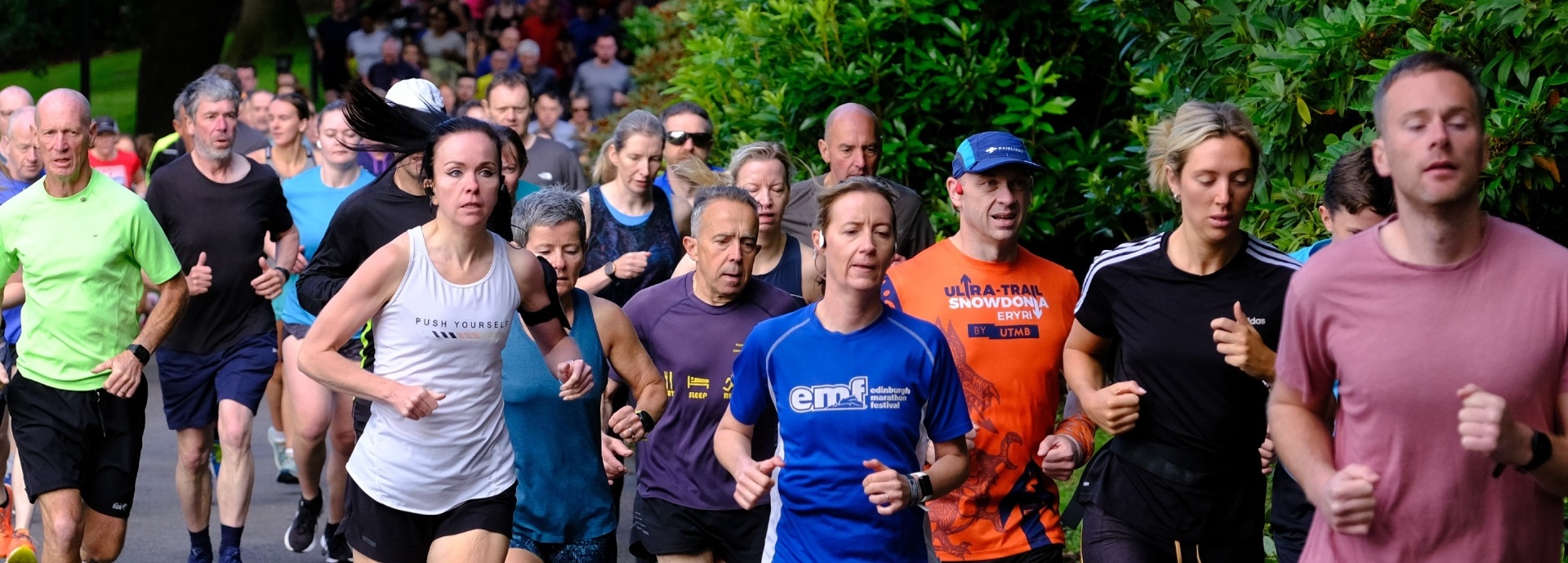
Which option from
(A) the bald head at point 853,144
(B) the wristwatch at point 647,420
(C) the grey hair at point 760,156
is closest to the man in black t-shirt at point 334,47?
(A) the bald head at point 853,144

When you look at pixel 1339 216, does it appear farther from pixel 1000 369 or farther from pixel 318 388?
pixel 318 388

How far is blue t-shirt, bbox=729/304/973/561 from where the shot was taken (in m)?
4.75

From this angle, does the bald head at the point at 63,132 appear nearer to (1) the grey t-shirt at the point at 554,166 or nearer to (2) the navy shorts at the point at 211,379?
(2) the navy shorts at the point at 211,379

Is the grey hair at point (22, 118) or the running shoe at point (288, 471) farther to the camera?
the running shoe at point (288, 471)

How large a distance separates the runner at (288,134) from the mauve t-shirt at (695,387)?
4811 millimetres

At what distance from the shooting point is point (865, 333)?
16.0ft

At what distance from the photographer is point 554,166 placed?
1070 centimetres

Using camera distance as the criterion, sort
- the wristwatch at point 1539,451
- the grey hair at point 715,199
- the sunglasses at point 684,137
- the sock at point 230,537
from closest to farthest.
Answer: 1. the wristwatch at point 1539,451
2. the grey hair at point 715,199
3. the sock at point 230,537
4. the sunglasses at point 684,137

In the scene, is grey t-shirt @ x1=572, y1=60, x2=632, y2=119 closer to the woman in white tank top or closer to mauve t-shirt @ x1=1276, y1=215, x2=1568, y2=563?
the woman in white tank top

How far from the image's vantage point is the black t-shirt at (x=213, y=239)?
8664 millimetres

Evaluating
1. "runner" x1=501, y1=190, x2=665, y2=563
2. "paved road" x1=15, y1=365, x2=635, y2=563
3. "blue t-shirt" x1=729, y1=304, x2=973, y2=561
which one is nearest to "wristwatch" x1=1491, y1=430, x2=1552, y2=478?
"blue t-shirt" x1=729, y1=304, x2=973, y2=561

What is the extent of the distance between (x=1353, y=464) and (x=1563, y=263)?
536 mm

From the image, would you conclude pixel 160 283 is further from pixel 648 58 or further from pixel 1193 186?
pixel 648 58

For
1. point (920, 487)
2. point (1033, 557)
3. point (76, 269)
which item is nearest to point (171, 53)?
point (76, 269)
